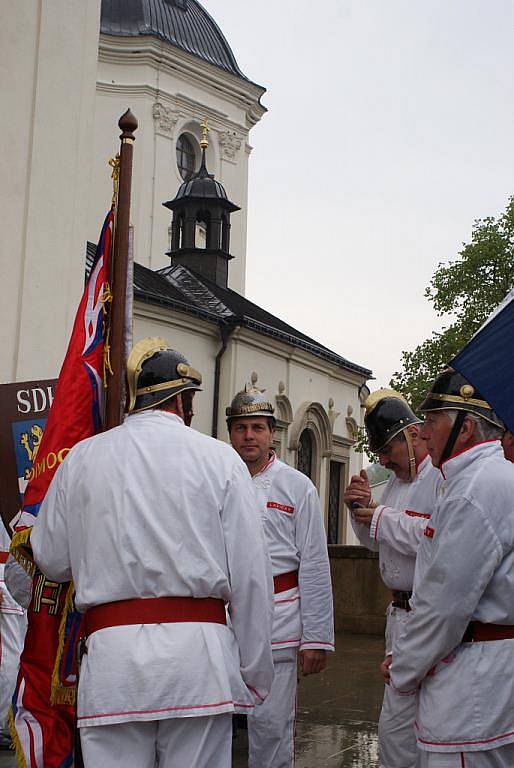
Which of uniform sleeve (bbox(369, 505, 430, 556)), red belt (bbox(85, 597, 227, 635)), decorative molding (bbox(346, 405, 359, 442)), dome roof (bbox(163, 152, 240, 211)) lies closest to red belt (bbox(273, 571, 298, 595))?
uniform sleeve (bbox(369, 505, 430, 556))

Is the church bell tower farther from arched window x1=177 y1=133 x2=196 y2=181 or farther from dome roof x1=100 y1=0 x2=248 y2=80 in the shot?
dome roof x1=100 y1=0 x2=248 y2=80

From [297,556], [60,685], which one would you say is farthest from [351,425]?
[60,685]

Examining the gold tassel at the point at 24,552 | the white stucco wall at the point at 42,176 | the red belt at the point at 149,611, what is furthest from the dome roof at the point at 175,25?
the red belt at the point at 149,611

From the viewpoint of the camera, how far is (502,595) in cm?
416

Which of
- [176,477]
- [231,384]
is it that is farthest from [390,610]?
[231,384]

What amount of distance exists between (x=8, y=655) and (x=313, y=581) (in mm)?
2452

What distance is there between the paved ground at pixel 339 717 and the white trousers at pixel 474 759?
134 inches

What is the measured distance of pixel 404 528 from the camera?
226 inches

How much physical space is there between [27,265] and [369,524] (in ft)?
21.7

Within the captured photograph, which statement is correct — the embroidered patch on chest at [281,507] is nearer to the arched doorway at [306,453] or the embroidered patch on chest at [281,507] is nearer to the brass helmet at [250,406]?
the brass helmet at [250,406]

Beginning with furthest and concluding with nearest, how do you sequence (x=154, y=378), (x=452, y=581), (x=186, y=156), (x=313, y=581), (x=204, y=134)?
(x=186, y=156)
(x=204, y=134)
(x=313, y=581)
(x=154, y=378)
(x=452, y=581)

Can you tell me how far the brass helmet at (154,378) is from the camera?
4.39 meters

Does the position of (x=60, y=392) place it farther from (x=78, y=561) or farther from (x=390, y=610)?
(x=390, y=610)

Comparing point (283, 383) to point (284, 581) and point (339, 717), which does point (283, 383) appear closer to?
point (339, 717)
